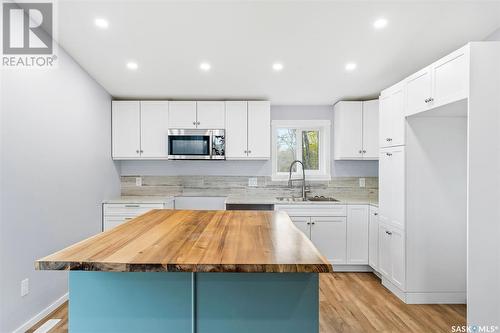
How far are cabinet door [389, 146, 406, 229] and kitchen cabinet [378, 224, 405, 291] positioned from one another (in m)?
0.12

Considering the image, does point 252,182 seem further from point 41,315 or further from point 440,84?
point 41,315

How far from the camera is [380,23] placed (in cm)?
231

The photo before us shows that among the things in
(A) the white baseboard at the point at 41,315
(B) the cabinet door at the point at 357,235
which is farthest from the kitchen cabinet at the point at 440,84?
(A) the white baseboard at the point at 41,315

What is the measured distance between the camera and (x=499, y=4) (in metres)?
2.14

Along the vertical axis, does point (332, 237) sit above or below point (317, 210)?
below

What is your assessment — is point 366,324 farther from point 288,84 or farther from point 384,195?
point 288,84

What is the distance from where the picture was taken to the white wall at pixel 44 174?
6.56ft

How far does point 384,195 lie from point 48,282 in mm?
3477

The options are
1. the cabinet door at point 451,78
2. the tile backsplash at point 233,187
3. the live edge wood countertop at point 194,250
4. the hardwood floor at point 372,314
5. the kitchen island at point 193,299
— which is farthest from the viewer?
the tile backsplash at point 233,187

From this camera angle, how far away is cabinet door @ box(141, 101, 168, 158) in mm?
3574

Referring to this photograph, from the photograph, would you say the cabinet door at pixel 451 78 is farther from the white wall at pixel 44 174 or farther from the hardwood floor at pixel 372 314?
the white wall at pixel 44 174

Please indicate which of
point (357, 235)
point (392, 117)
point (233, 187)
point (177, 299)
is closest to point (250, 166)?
point (233, 187)

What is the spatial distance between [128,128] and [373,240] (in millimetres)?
3548

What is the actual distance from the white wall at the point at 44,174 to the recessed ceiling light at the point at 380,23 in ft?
9.93
